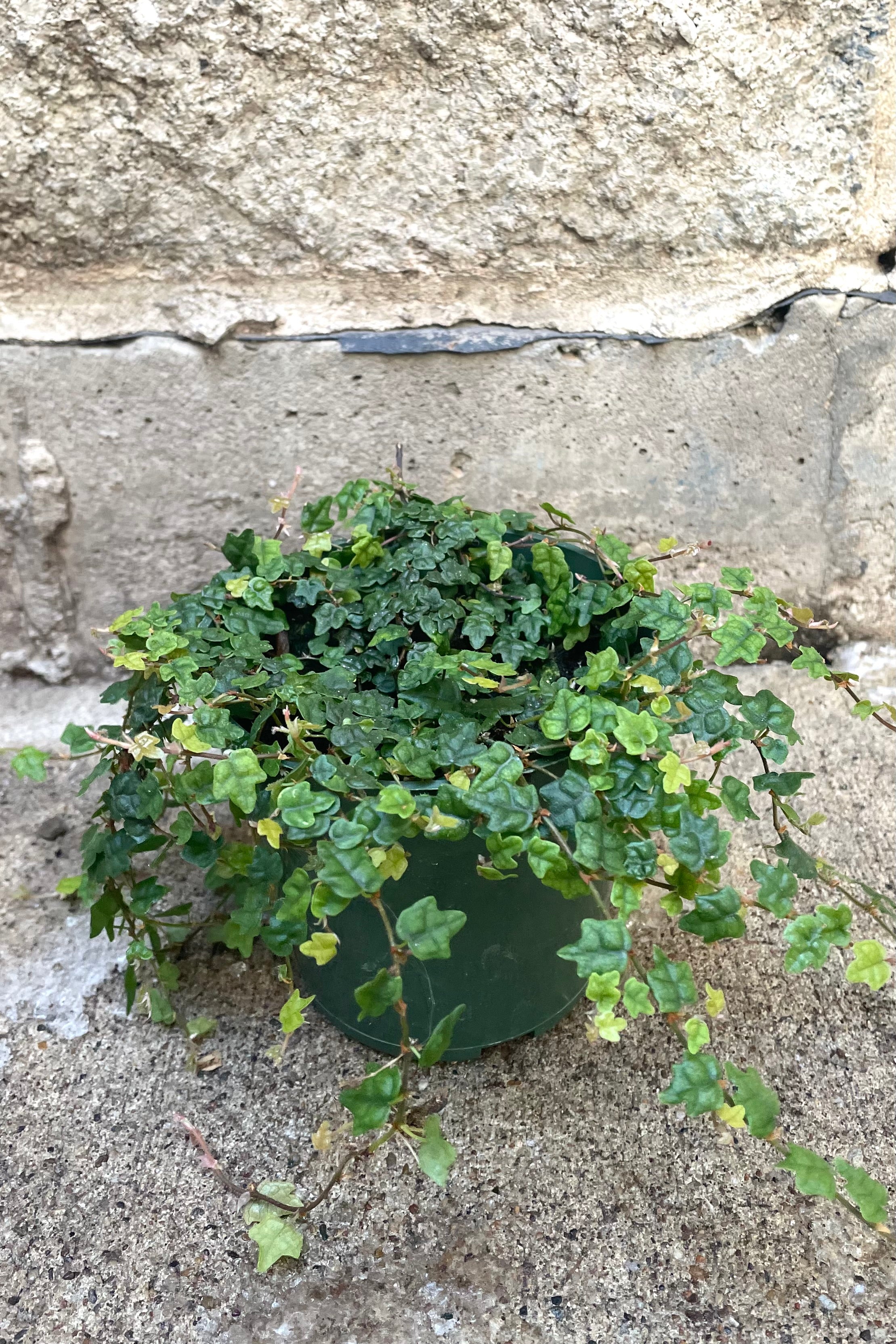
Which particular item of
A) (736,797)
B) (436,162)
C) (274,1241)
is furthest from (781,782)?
(436,162)

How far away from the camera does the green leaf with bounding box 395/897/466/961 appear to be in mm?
754

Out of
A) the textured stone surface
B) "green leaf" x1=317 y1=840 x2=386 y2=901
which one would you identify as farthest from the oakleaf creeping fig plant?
the textured stone surface

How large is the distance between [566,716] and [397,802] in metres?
0.20

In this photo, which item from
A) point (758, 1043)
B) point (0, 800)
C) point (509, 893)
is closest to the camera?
point (509, 893)

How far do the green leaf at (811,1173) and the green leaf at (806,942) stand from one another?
0.15 m

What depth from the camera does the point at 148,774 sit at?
99 centimetres

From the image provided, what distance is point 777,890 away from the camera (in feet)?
2.75

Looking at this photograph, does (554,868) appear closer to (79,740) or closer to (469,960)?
(469,960)

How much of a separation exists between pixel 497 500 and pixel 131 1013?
885 mm

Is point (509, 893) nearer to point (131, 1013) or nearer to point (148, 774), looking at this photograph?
point (148, 774)

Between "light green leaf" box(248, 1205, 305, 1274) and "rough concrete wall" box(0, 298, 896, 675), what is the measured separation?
3.11 ft

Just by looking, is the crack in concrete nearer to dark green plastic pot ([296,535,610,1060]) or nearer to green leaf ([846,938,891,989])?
dark green plastic pot ([296,535,610,1060])

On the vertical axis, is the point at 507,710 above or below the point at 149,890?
above

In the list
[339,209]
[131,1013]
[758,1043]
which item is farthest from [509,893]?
[339,209]
